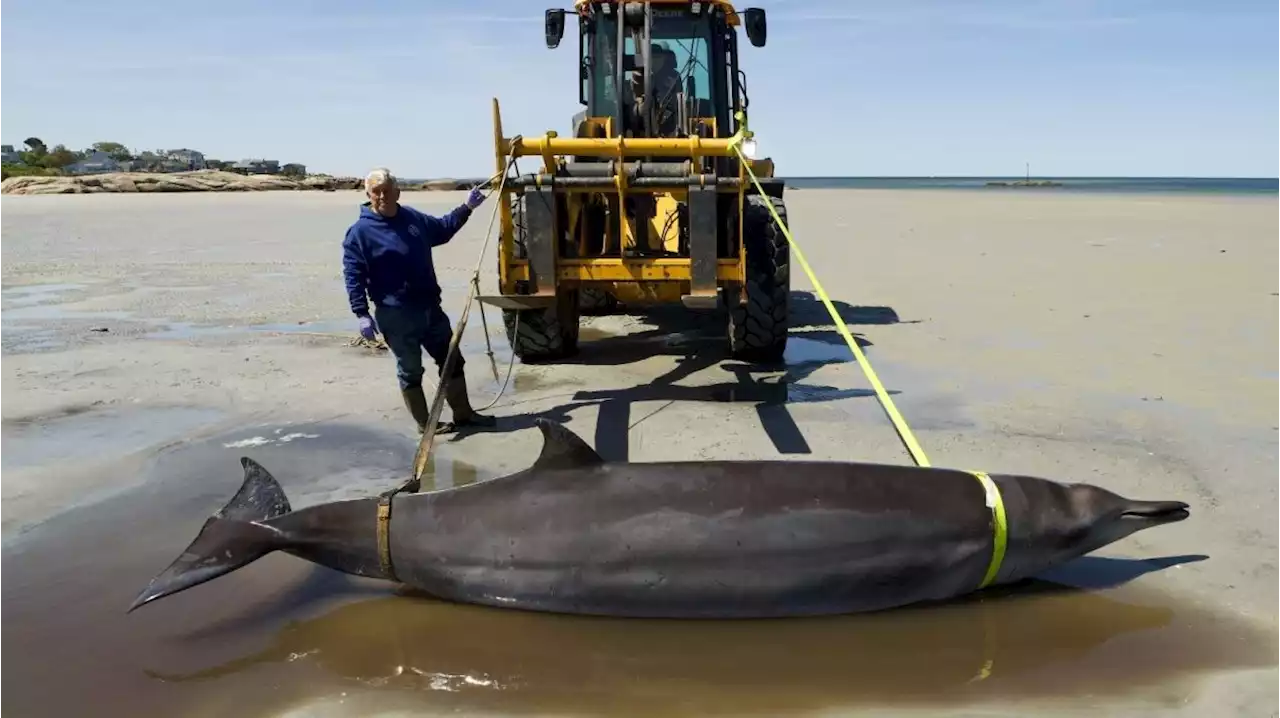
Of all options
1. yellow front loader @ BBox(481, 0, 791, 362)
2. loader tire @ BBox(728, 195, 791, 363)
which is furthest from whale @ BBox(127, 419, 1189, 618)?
loader tire @ BBox(728, 195, 791, 363)

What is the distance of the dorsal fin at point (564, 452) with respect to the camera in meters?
3.63

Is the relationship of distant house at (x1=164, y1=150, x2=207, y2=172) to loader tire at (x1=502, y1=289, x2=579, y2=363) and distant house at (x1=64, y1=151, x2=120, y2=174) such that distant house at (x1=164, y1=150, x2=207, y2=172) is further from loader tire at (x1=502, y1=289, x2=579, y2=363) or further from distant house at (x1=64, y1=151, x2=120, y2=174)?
loader tire at (x1=502, y1=289, x2=579, y2=363)

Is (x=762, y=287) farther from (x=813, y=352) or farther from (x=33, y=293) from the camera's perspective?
(x=33, y=293)

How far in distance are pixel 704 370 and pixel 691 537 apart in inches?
168

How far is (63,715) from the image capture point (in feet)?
9.91

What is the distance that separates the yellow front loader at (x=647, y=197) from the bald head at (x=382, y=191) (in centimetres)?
106

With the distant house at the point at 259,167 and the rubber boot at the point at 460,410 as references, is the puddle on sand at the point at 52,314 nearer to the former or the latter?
the rubber boot at the point at 460,410

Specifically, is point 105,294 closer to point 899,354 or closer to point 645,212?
point 645,212

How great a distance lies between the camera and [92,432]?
6078mm

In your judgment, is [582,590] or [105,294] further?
[105,294]

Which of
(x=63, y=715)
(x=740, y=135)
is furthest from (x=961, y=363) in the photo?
(x=63, y=715)

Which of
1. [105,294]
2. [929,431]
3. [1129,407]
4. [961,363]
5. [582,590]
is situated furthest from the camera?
Result: [105,294]

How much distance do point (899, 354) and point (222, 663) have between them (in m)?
6.29

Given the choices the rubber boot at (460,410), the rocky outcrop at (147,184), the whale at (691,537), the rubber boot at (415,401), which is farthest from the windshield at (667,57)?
the rocky outcrop at (147,184)
